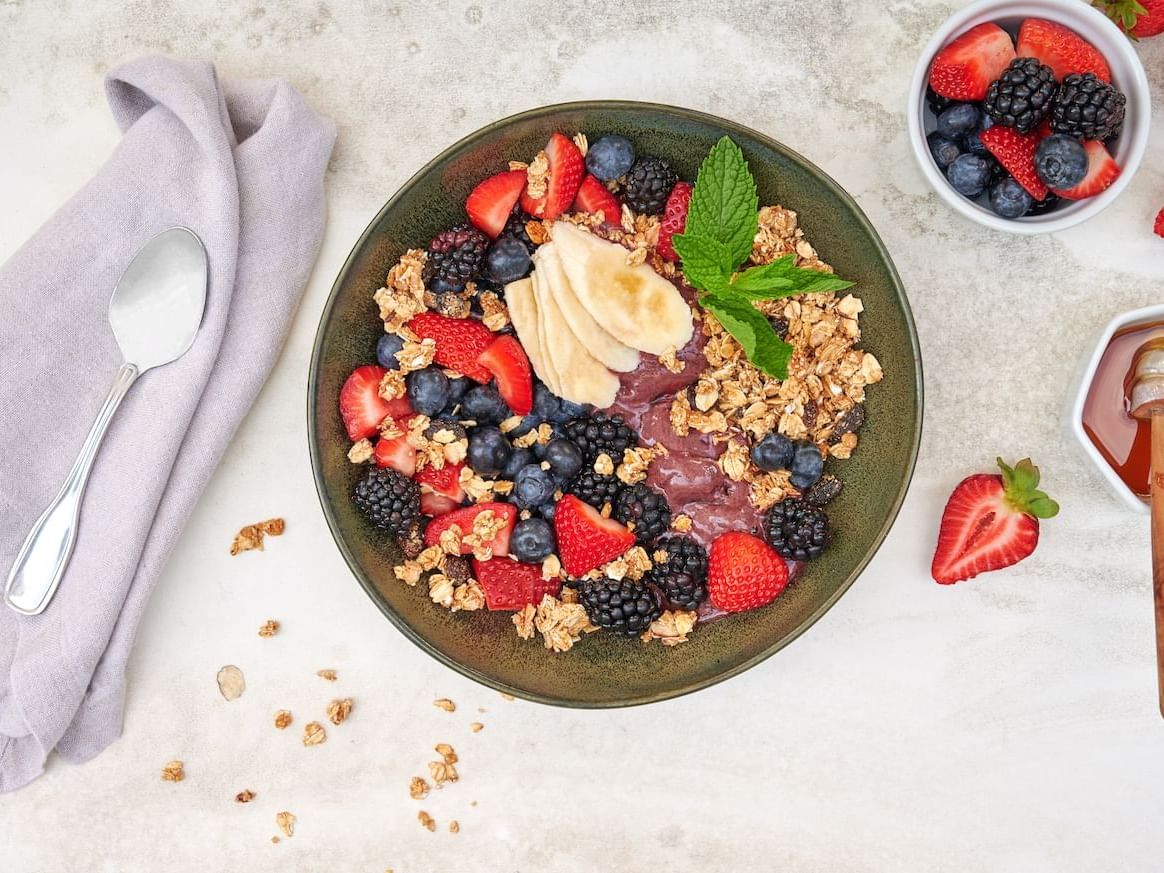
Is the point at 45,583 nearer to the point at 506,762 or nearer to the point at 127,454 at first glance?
the point at 127,454

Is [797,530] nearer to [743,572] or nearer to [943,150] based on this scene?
[743,572]

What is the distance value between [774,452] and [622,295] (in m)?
0.33

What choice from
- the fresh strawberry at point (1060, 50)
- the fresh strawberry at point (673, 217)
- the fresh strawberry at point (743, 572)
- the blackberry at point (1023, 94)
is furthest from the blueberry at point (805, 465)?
the fresh strawberry at point (1060, 50)

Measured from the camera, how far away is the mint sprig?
1351mm

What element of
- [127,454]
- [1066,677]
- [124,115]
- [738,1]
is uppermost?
[738,1]

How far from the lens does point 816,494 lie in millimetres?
1471

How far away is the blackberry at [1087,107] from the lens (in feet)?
4.32

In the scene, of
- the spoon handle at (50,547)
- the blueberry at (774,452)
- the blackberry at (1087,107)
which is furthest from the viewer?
the spoon handle at (50,547)

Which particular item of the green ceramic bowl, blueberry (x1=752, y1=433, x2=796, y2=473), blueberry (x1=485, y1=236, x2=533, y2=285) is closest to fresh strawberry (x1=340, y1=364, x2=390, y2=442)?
the green ceramic bowl

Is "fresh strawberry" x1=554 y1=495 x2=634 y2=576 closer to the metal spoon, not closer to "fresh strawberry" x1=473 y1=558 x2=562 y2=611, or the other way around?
"fresh strawberry" x1=473 y1=558 x2=562 y2=611

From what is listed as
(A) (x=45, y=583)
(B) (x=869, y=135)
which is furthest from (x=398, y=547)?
(B) (x=869, y=135)

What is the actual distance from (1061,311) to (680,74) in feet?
2.51

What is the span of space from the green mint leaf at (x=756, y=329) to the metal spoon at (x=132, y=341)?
82 cm

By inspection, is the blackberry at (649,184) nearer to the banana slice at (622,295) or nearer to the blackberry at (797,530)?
the banana slice at (622,295)
